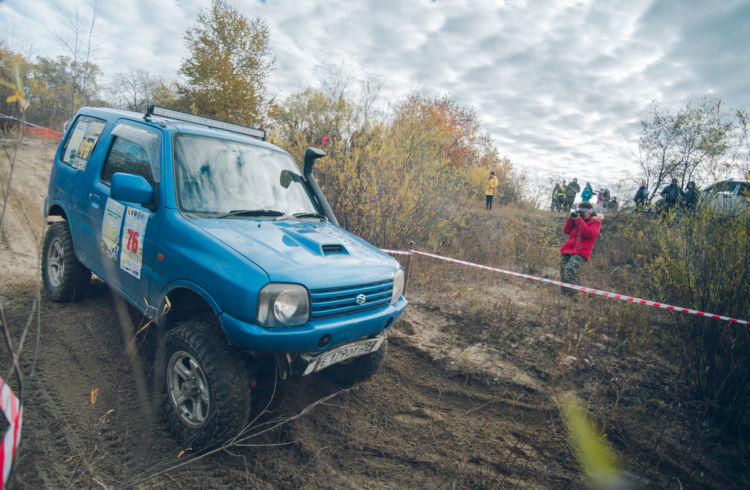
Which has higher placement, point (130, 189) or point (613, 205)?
point (613, 205)

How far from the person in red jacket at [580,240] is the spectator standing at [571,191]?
11468 mm

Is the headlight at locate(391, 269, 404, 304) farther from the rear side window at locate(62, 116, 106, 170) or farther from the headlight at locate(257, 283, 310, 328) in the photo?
the rear side window at locate(62, 116, 106, 170)

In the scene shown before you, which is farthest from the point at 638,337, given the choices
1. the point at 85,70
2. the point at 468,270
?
the point at 85,70

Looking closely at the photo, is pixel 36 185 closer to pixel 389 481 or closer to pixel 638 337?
pixel 389 481

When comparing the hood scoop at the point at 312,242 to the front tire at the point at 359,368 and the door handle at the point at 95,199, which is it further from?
the door handle at the point at 95,199

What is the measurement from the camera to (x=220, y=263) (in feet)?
7.97

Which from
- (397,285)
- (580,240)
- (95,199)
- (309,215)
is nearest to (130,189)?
(95,199)

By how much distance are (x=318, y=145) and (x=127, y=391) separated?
640 centimetres

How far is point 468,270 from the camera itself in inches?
321

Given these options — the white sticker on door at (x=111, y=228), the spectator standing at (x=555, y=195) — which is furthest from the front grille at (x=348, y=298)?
the spectator standing at (x=555, y=195)

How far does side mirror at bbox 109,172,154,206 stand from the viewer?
270cm

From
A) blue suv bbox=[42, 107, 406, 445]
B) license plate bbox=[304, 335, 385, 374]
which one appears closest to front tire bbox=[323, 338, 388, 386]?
blue suv bbox=[42, 107, 406, 445]

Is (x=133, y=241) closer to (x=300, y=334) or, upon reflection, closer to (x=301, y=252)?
(x=301, y=252)

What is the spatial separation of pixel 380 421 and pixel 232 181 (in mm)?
2328
